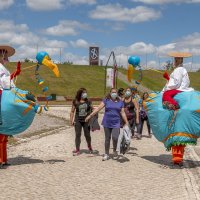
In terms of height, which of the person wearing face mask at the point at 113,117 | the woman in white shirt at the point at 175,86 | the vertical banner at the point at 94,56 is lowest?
the person wearing face mask at the point at 113,117

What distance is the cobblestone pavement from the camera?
264 inches

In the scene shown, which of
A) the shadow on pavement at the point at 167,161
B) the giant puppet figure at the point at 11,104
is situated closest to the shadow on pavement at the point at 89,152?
the shadow on pavement at the point at 167,161

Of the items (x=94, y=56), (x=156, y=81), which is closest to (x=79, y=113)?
(x=156, y=81)

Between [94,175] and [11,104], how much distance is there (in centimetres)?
227

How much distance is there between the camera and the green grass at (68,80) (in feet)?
151

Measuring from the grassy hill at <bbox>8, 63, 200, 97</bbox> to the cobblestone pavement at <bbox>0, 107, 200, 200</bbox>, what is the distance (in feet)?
108

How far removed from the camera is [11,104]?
855 centimetres

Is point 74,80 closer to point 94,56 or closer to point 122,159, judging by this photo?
point 94,56

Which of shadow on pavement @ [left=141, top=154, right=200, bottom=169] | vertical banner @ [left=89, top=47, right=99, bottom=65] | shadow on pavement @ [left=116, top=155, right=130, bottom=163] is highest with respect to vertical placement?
vertical banner @ [left=89, top=47, right=99, bottom=65]

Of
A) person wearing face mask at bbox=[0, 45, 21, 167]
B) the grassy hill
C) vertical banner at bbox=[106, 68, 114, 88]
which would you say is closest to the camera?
person wearing face mask at bbox=[0, 45, 21, 167]

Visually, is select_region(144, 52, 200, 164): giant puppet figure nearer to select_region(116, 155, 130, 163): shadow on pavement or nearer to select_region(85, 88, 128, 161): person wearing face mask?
select_region(85, 88, 128, 161): person wearing face mask

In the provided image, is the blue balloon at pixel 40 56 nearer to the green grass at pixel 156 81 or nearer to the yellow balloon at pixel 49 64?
the yellow balloon at pixel 49 64

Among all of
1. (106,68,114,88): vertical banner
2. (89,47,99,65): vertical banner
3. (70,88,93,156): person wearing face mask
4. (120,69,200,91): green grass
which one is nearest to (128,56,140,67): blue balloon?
(70,88,93,156): person wearing face mask

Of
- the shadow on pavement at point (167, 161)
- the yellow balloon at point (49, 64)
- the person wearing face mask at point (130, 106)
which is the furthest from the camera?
the person wearing face mask at point (130, 106)
